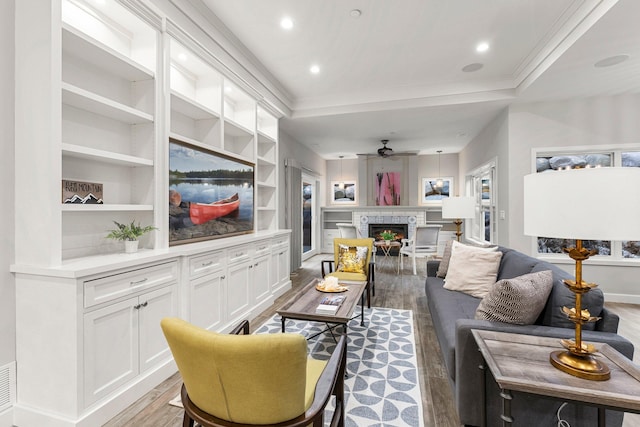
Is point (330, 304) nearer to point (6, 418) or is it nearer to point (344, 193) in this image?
point (6, 418)

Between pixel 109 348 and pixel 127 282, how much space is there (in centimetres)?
39

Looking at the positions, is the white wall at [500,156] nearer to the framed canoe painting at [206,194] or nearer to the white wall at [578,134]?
the white wall at [578,134]

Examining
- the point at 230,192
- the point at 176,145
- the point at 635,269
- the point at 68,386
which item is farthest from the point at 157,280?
the point at 635,269

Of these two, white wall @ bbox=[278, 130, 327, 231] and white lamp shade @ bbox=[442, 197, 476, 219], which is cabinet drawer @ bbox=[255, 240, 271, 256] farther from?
white lamp shade @ bbox=[442, 197, 476, 219]

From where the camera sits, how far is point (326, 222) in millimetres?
8969

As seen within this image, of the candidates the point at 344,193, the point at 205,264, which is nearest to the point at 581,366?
the point at 205,264

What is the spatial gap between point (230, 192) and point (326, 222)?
18.8ft

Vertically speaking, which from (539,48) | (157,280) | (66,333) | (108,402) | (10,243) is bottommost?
(108,402)

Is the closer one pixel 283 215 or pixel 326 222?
pixel 283 215

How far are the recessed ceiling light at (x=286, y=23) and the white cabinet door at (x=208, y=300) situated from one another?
2471mm

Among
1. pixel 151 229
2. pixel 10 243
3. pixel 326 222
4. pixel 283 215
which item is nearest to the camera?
pixel 10 243

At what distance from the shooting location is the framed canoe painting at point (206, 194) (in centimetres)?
259

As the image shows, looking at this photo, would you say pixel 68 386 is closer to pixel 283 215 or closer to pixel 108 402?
pixel 108 402

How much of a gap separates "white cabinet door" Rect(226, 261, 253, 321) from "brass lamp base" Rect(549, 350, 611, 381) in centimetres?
261
